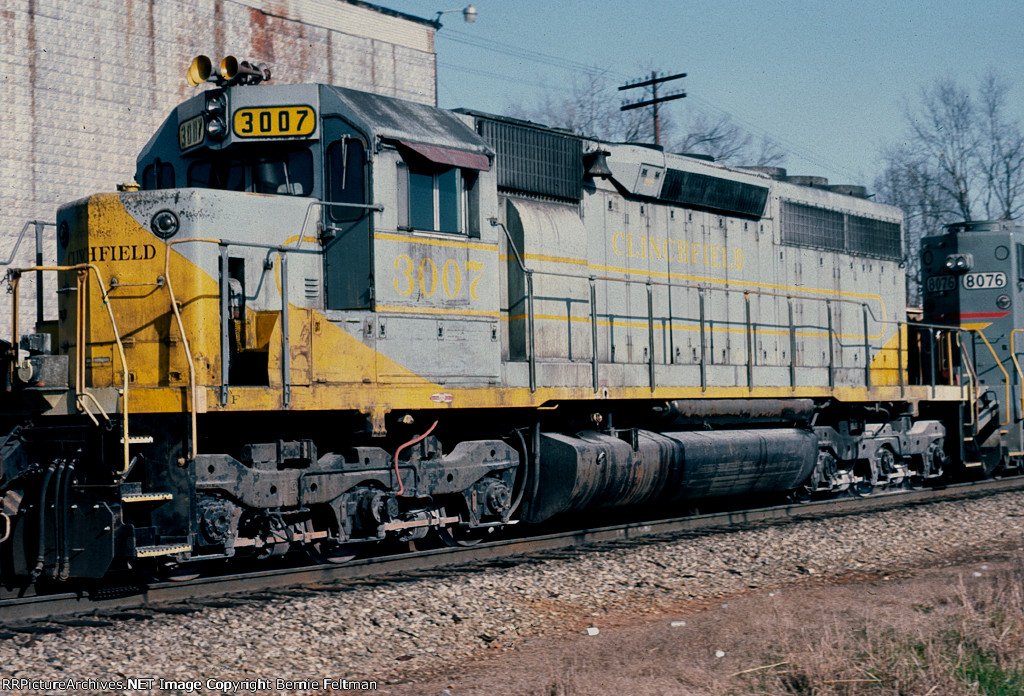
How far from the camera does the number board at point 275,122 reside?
25.6 ft

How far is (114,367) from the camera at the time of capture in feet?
23.6

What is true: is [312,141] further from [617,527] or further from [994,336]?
[994,336]

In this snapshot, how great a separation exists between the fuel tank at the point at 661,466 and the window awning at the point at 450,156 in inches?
99.6

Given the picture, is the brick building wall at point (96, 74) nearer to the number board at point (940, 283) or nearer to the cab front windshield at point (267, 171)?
the cab front windshield at point (267, 171)

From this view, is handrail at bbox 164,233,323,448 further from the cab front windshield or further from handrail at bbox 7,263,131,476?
the cab front windshield

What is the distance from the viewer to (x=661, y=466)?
33.3 feet

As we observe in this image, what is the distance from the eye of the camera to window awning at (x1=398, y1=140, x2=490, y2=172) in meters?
7.96

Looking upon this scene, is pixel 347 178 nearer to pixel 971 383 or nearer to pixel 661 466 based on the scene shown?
pixel 661 466

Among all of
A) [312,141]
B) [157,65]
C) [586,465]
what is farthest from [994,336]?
[157,65]

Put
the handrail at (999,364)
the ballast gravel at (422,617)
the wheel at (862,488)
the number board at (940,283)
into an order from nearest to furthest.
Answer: the ballast gravel at (422,617), the wheel at (862,488), the handrail at (999,364), the number board at (940,283)

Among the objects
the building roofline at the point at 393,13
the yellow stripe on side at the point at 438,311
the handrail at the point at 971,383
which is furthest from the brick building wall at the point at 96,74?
the handrail at the point at 971,383

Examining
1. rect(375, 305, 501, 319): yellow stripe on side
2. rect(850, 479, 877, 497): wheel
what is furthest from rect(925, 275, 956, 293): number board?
rect(375, 305, 501, 319): yellow stripe on side

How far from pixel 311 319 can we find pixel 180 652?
253 centimetres

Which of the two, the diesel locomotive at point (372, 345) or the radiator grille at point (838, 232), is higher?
the radiator grille at point (838, 232)
